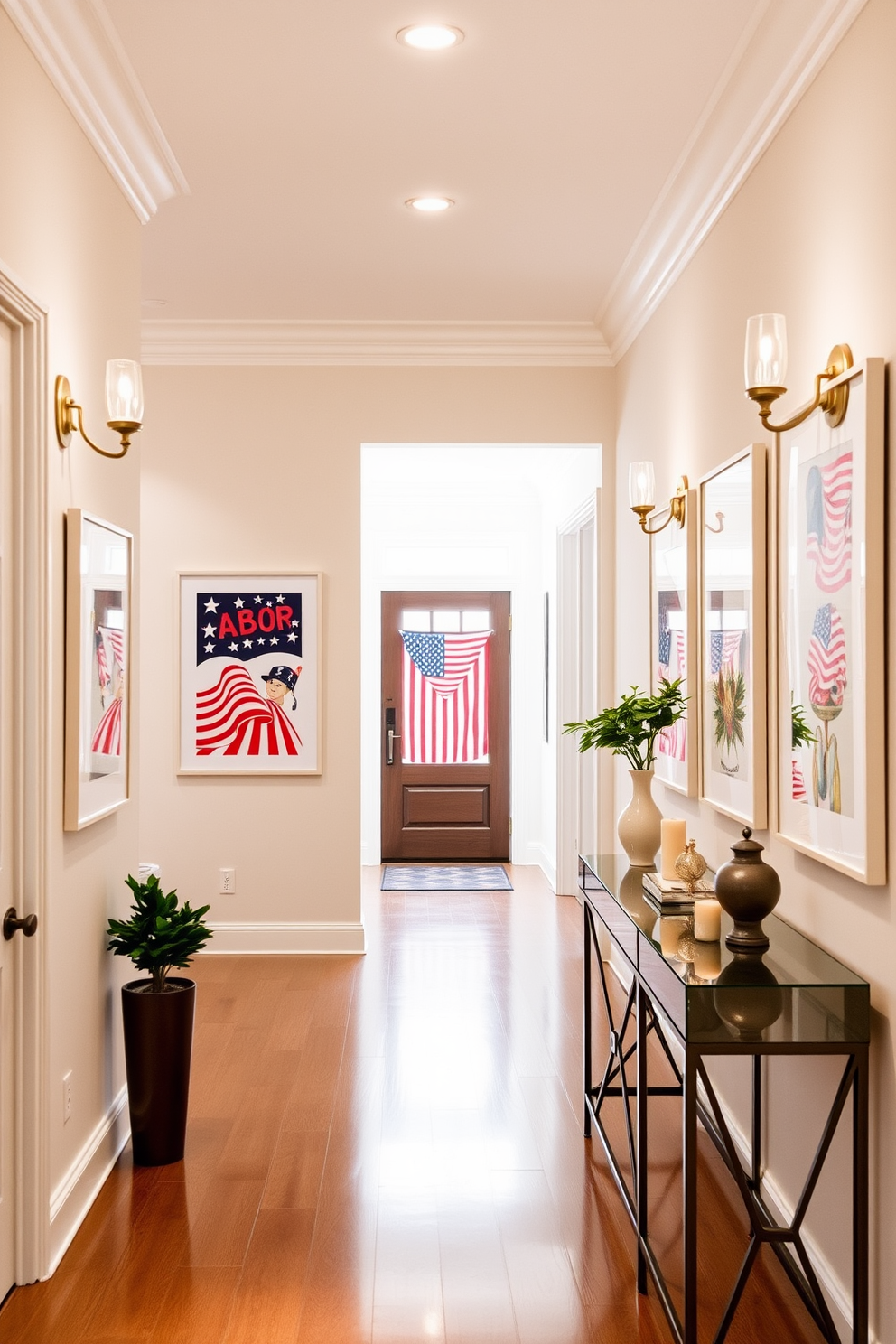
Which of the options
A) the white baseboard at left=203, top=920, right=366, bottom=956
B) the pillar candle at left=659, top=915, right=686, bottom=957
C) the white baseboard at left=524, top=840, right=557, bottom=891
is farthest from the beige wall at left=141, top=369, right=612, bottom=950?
the pillar candle at left=659, top=915, right=686, bottom=957

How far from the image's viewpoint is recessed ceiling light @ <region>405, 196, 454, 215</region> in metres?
3.92

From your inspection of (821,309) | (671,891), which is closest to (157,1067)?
(671,891)

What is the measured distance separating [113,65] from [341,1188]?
116 inches

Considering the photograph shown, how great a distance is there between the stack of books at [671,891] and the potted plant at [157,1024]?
119cm

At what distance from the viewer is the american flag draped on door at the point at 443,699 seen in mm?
8344

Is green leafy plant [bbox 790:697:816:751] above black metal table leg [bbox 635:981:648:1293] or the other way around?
above

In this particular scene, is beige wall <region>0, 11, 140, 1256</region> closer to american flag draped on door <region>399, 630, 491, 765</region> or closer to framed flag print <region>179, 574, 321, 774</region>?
framed flag print <region>179, 574, 321, 774</region>

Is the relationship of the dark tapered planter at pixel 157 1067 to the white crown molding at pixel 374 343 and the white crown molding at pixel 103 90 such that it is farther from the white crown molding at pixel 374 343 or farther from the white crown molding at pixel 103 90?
the white crown molding at pixel 374 343

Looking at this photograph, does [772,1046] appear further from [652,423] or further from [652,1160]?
[652,423]

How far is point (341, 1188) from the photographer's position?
3.07 meters

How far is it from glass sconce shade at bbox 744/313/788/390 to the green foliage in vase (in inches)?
36.4

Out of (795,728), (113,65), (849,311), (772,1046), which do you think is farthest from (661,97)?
(772,1046)

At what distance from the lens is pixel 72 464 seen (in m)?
2.89

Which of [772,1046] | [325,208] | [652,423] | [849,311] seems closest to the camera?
[772,1046]
